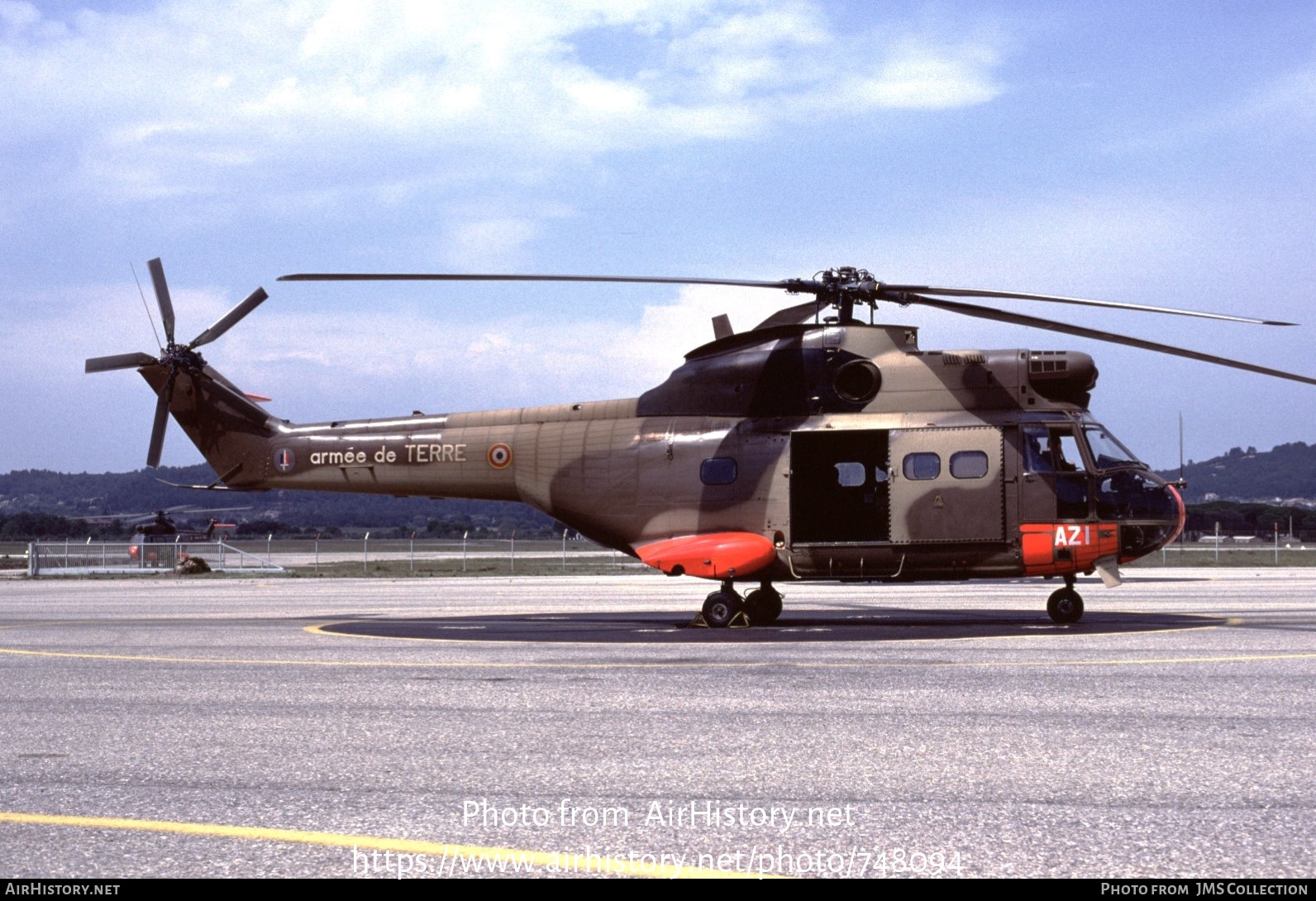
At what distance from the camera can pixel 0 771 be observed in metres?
7.25

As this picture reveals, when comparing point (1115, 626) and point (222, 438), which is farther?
point (222, 438)

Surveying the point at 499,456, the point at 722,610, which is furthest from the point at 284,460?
the point at 722,610

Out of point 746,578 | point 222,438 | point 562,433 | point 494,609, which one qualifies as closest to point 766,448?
point 746,578

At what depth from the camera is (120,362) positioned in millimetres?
22891

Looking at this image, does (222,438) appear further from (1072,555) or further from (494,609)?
(1072,555)

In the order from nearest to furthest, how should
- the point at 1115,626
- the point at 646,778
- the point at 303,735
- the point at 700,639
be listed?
the point at 646,778, the point at 303,735, the point at 700,639, the point at 1115,626

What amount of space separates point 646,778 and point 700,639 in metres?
9.68

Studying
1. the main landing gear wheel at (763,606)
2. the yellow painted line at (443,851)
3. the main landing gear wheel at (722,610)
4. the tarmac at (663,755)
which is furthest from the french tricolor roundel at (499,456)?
the yellow painted line at (443,851)

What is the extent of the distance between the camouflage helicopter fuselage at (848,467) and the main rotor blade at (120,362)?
7.54 meters

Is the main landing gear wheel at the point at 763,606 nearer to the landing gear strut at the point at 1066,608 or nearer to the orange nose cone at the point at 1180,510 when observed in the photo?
the landing gear strut at the point at 1066,608

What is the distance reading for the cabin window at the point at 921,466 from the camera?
18520 millimetres

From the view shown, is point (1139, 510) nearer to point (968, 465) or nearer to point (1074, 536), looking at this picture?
point (1074, 536)

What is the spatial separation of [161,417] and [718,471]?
37.0ft
